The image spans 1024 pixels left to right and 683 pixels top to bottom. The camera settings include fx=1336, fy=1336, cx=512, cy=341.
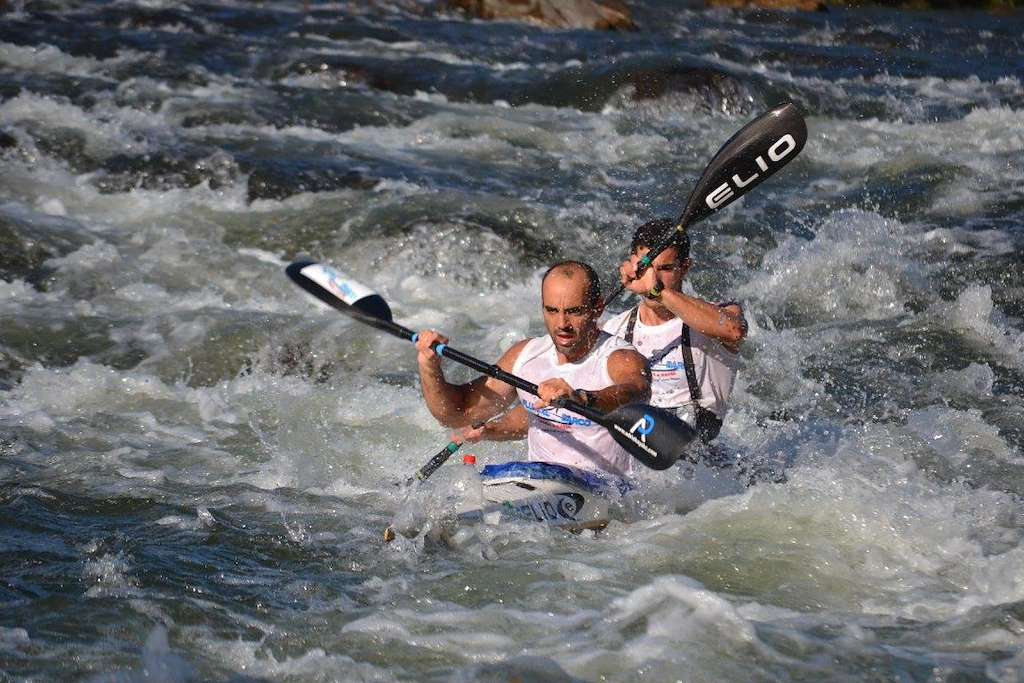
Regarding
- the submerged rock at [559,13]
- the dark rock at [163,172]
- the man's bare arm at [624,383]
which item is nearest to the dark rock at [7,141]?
the dark rock at [163,172]

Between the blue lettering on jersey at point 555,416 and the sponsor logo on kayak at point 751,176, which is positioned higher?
the sponsor logo on kayak at point 751,176

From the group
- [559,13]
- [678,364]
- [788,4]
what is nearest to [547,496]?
[678,364]

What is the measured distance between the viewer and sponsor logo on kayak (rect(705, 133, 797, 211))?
6137 millimetres

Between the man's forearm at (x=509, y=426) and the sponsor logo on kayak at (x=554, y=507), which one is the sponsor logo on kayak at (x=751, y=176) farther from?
the sponsor logo on kayak at (x=554, y=507)

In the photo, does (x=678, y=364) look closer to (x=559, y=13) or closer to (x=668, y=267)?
(x=668, y=267)

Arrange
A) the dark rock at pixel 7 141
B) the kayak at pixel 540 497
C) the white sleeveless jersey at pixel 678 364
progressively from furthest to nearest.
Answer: the dark rock at pixel 7 141 < the white sleeveless jersey at pixel 678 364 < the kayak at pixel 540 497

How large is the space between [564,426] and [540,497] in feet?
1.05

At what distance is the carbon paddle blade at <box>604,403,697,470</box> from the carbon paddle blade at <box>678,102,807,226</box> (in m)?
1.68

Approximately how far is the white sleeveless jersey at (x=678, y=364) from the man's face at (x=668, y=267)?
22cm

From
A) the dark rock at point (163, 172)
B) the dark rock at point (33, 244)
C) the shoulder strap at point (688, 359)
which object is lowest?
the dark rock at point (163, 172)

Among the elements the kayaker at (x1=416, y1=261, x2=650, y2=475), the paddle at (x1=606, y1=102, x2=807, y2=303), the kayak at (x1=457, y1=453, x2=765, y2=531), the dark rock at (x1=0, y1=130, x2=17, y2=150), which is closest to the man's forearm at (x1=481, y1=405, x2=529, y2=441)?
the kayaker at (x1=416, y1=261, x2=650, y2=475)

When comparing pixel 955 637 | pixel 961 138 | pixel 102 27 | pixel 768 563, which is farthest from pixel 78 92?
pixel 955 637

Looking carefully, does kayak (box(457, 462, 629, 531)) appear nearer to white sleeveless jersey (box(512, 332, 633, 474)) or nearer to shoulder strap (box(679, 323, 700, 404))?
white sleeveless jersey (box(512, 332, 633, 474))

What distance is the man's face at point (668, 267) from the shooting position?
532 cm
